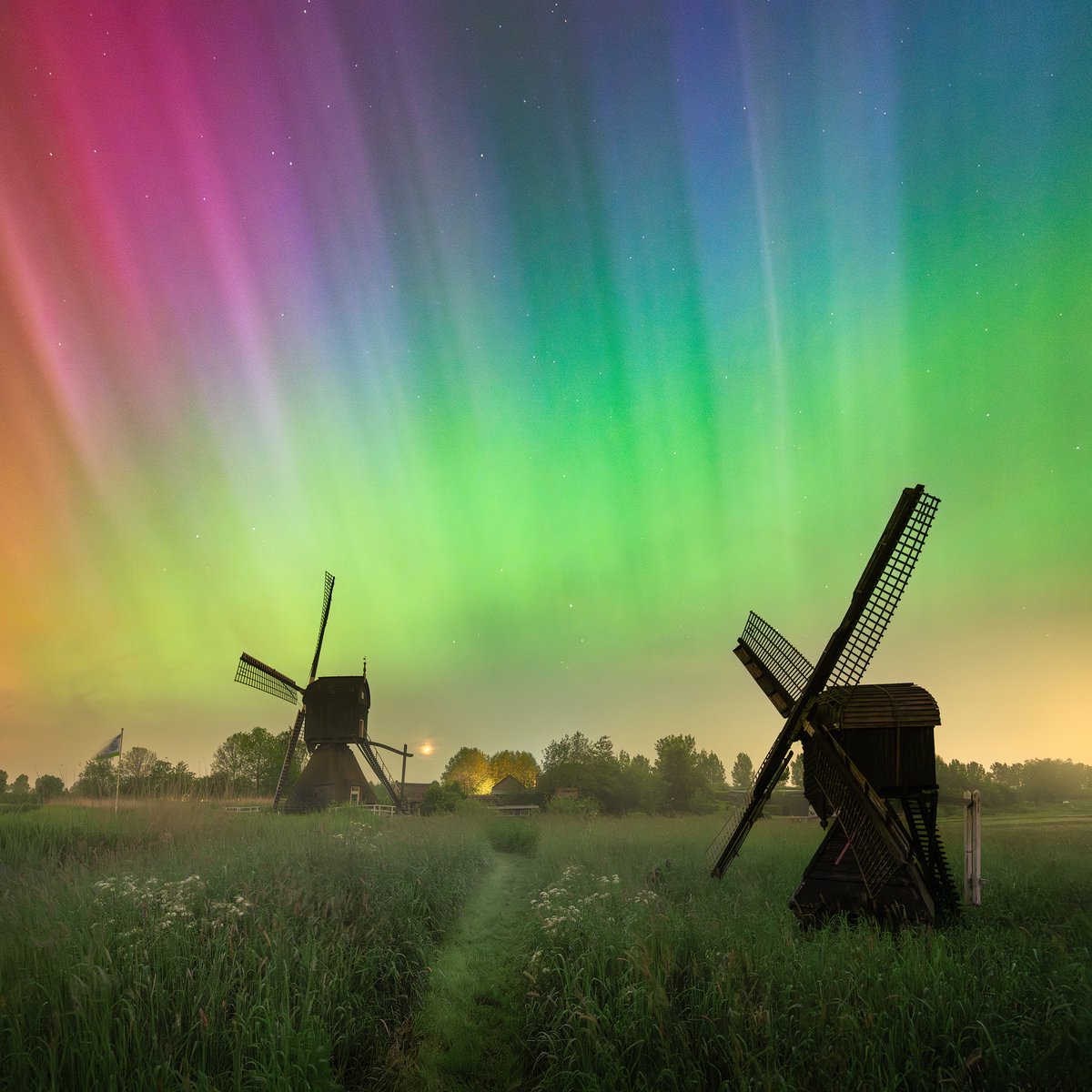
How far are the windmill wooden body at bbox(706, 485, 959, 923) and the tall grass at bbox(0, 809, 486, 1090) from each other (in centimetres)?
798

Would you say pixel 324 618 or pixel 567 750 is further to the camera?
pixel 567 750

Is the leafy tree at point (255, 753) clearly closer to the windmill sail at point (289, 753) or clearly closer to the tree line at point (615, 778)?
the tree line at point (615, 778)

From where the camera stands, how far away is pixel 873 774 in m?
13.3

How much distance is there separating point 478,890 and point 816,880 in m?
8.87

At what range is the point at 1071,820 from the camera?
3916 cm

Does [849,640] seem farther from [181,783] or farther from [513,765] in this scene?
[513,765]

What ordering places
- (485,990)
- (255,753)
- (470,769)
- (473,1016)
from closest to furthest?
(473,1016), (485,990), (255,753), (470,769)

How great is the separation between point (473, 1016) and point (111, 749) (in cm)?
1919

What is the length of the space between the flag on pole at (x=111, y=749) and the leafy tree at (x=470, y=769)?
87118 millimetres

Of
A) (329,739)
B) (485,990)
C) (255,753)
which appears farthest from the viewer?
(255,753)

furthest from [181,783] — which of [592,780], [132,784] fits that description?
[592,780]

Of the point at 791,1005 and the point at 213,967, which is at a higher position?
the point at 213,967

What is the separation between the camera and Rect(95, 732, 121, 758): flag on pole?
22.3 m

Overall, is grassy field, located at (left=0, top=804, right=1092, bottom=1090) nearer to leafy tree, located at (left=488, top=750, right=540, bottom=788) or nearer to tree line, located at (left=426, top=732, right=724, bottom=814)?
tree line, located at (left=426, top=732, right=724, bottom=814)
